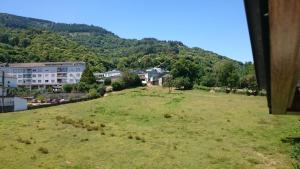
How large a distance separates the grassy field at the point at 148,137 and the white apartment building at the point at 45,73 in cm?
7895

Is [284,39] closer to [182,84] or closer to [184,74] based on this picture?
[182,84]

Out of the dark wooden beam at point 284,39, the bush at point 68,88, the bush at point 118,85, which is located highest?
the dark wooden beam at point 284,39

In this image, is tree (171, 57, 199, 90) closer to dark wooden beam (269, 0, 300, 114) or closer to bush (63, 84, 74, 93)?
bush (63, 84, 74, 93)

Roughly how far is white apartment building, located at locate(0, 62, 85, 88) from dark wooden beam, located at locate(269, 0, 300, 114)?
14515 cm

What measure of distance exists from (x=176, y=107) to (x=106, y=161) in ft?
114

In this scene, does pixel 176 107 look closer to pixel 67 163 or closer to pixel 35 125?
pixel 35 125

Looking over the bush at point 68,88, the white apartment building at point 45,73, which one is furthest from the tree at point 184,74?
the white apartment building at point 45,73

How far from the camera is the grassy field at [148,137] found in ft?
120

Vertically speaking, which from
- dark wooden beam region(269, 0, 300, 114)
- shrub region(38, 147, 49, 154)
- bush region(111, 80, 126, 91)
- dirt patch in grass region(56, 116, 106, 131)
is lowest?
shrub region(38, 147, 49, 154)

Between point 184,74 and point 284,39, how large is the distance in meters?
109

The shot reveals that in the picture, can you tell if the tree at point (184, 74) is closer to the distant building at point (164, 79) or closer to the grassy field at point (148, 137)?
the distant building at point (164, 79)

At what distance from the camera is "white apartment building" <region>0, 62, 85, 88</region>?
150 meters

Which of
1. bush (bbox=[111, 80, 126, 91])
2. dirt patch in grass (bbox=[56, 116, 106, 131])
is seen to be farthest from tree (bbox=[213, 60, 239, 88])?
dirt patch in grass (bbox=[56, 116, 106, 131])

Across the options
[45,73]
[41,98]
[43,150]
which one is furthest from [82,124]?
[45,73]
